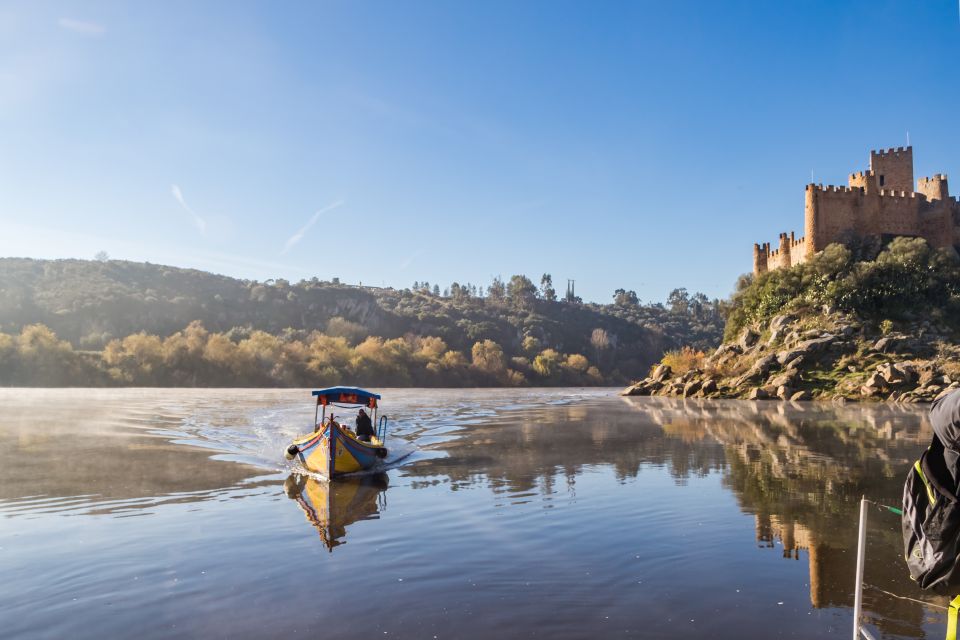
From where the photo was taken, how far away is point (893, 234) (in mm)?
54344

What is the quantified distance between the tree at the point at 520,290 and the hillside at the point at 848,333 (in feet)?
372

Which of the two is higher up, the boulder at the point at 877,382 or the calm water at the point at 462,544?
the boulder at the point at 877,382

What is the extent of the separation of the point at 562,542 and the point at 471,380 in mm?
95725

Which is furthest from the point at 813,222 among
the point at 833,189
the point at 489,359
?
the point at 489,359

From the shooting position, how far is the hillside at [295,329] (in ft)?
283

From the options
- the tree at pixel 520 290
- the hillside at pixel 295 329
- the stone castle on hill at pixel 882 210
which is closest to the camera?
the stone castle on hill at pixel 882 210

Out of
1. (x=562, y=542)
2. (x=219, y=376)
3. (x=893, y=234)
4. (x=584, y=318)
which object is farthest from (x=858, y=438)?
(x=584, y=318)

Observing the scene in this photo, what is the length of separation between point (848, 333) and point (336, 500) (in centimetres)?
4267

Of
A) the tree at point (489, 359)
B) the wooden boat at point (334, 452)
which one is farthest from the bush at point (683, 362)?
the wooden boat at point (334, 452)

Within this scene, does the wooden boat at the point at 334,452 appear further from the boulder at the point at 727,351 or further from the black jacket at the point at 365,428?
the boulder at the point at 727,351

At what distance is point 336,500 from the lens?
13883 millimetres

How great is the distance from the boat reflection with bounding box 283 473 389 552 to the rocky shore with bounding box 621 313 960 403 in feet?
110

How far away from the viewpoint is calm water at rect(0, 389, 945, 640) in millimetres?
6875

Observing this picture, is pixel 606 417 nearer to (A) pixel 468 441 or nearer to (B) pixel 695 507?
(A) pixel 468 441
